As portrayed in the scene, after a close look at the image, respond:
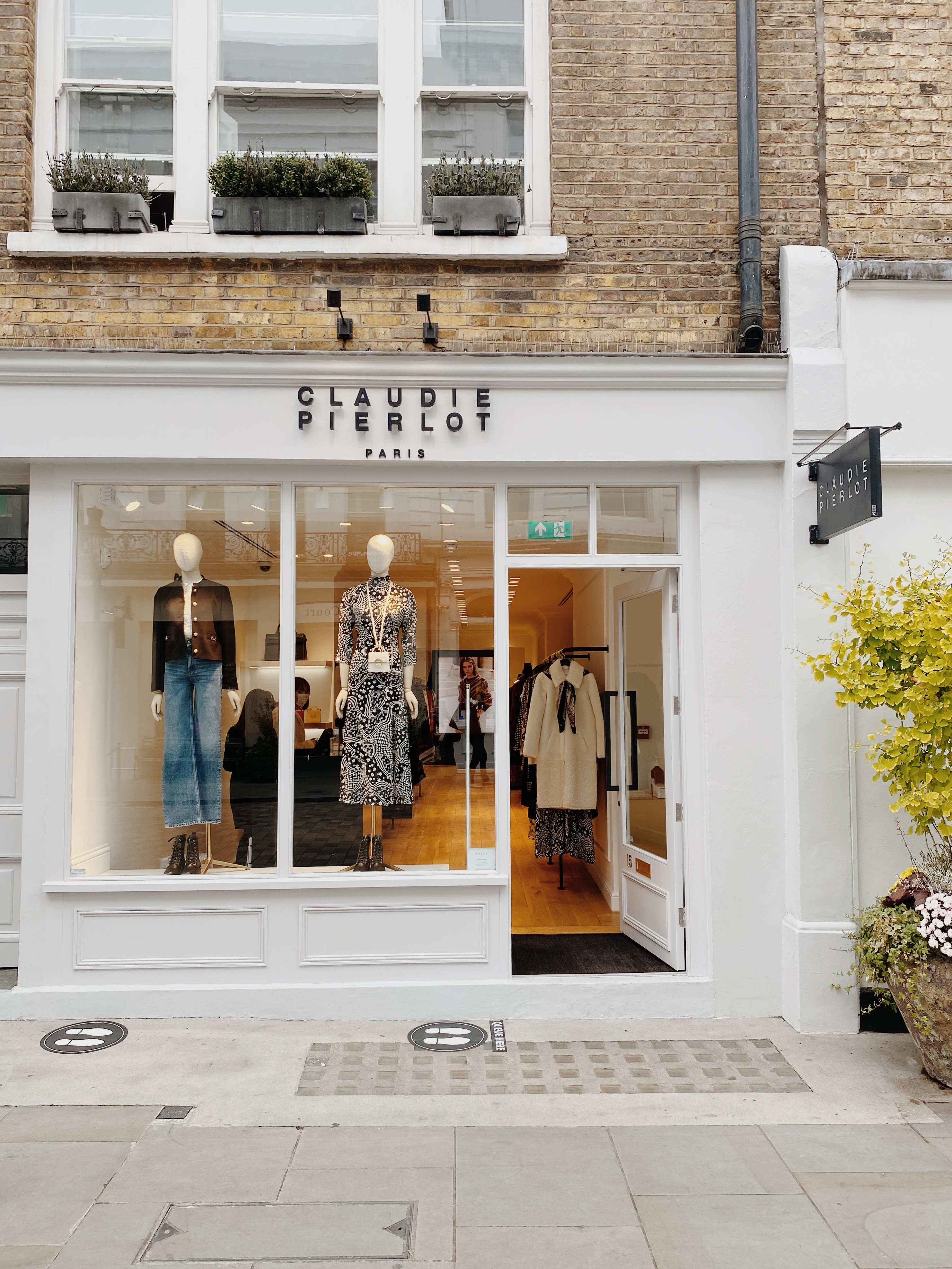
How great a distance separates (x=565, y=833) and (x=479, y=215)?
5059 millimetres

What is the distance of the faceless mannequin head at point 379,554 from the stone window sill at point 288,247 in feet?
5.82

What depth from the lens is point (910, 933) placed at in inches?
174

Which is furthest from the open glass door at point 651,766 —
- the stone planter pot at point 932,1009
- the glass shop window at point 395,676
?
the stone planter pot at point 932,1009

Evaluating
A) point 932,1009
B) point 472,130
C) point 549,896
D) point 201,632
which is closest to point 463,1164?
point 932,1009

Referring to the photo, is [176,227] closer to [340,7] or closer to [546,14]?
[340,7]

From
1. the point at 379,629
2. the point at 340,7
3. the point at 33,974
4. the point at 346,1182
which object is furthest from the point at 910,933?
the point at 340,7

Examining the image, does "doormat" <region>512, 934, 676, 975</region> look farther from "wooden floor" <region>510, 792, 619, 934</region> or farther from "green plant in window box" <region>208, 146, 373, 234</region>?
"green plant in window box" <region>208, 146, 373, 234</region>

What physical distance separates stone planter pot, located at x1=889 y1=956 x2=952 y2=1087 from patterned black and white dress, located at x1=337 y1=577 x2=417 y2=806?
304 cm

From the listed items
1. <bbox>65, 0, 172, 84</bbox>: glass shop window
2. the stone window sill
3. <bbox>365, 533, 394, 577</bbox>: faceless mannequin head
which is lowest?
<bbox>365, 533, 394, 577</bbox>: faceless mannequin head

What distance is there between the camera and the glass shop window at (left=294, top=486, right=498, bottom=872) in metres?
5.64

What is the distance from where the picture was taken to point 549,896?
766cm

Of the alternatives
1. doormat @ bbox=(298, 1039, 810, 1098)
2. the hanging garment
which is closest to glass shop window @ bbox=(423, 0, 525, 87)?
the hanging garment

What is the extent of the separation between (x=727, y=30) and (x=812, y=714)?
4.45m

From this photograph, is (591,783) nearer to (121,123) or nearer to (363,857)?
(363,857)
